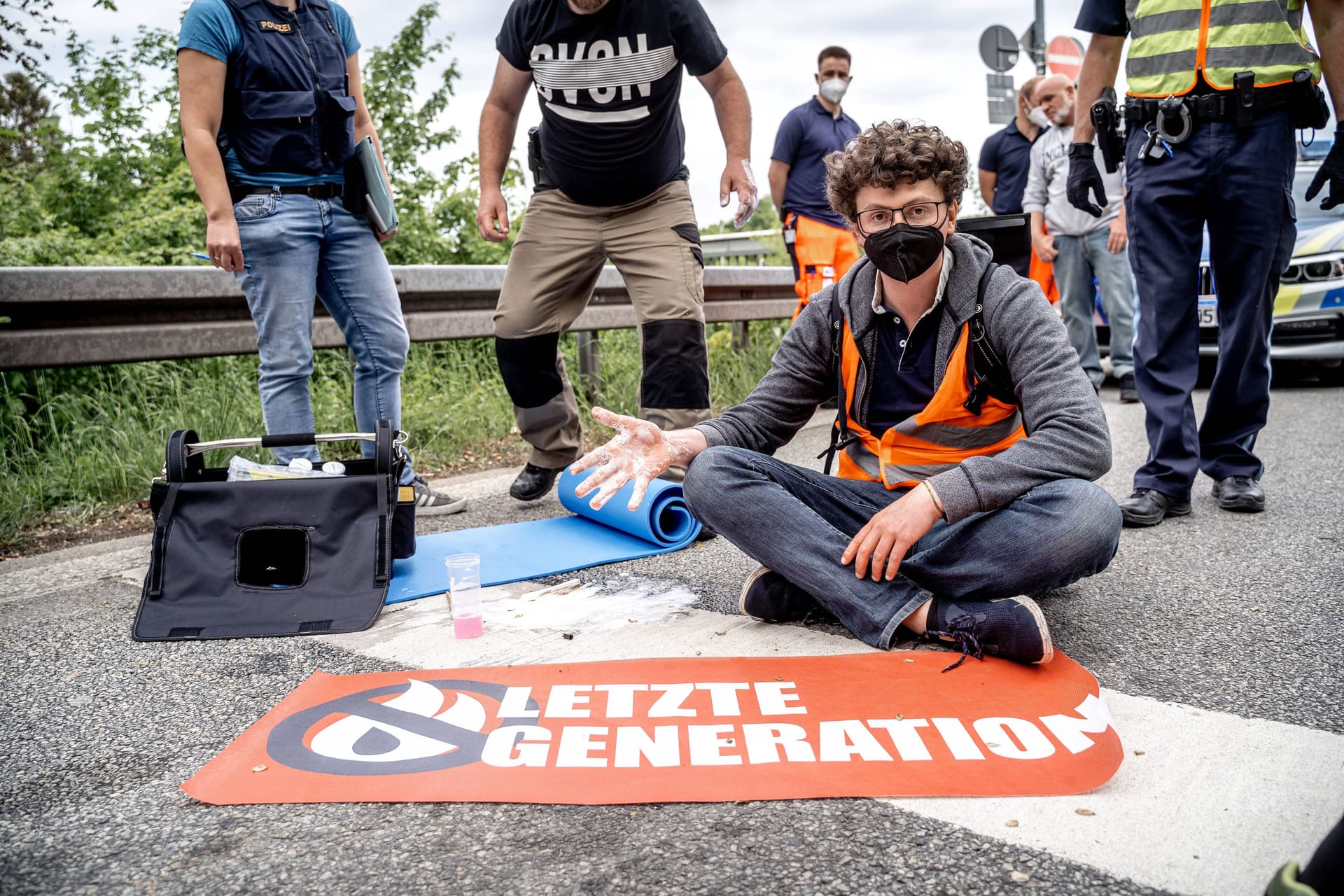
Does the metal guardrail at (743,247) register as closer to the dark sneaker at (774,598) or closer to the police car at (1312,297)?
the police car at (1312,297)

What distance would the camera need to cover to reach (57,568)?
3654 mm

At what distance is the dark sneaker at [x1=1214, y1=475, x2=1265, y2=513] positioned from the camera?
12.7 feet

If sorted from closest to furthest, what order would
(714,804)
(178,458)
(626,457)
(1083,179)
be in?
(714,804) < (626,457) < (178,458) < (1083,179)

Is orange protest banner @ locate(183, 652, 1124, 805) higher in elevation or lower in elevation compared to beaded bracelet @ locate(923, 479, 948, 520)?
lower

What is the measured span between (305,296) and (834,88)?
4.59 metres

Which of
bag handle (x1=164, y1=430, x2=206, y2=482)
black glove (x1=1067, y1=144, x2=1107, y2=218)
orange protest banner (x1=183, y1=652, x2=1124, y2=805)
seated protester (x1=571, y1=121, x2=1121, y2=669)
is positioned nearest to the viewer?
orange protest banner (x1=183, y1=652, x2=1124, y2=805)

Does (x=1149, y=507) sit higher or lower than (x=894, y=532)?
lower

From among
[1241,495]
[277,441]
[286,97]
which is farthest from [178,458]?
[1241,495]

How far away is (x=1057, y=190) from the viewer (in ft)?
22.9

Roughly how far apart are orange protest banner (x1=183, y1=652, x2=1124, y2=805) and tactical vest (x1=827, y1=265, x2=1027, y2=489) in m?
0.58

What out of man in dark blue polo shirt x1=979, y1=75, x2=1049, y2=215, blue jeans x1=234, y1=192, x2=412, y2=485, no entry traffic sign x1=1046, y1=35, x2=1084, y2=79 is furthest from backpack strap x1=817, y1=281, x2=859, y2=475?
no entry traffic sign x1=1046, y1=35, x2=1084, y2=79

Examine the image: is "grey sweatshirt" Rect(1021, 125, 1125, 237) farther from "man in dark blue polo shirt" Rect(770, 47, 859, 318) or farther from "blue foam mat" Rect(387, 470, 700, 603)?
"blue foam mat" Rect(387, 470, 700, 603)

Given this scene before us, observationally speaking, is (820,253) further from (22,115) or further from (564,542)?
(22,115)

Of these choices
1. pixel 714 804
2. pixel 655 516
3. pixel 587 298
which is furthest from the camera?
pixel 587 298
